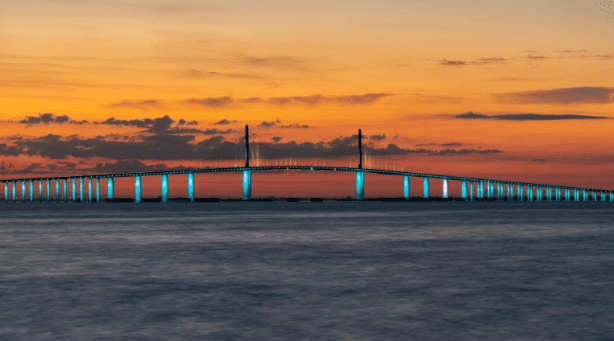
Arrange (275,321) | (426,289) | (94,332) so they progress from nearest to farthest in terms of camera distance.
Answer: (94,332) → (275,321) → (426,289)

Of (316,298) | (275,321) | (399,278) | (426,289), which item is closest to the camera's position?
(275,321)

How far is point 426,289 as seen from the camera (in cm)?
1956

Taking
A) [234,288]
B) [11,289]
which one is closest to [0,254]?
[11,289]

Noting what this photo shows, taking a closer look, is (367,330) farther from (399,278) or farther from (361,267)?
(361,267)

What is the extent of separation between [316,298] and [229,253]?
15266mm

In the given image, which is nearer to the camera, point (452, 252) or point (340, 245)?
point (452, 252)

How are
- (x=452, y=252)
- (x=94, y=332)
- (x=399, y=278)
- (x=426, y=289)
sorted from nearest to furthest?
(x=94, y=332) < (x=426, y=289) < (x=399, y=278) < (x=452, y=252)

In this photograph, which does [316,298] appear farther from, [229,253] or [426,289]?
[229,253]

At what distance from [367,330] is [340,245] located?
78.0 feet

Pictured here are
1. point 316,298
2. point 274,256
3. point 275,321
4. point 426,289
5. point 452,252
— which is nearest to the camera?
point 275,321

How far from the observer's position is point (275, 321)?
14.4 meters

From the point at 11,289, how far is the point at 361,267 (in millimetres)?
10187

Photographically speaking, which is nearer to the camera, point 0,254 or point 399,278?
point 399,278

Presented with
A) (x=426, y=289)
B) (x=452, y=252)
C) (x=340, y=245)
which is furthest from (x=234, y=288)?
(x=340, y=245)
